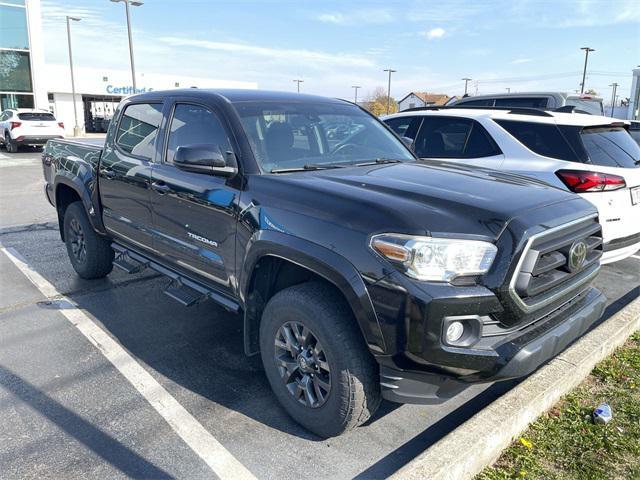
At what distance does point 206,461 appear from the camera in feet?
8.69

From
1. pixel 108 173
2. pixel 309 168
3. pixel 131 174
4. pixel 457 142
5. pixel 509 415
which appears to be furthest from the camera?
pixel 457 142

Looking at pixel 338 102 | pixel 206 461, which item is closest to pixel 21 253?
pixel 338 102

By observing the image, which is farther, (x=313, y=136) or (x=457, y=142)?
(x=457, y=142)

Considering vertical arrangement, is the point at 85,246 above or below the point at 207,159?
below

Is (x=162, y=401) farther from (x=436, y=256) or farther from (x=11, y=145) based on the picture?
(x=11, y=145)

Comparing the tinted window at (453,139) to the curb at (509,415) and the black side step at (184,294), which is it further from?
the black side step at (184,294)

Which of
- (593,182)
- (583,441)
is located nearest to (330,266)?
(583,441)

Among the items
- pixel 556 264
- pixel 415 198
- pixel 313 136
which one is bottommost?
pixel 556 264

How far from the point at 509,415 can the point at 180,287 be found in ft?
8.41

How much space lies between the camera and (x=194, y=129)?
372 centimetres

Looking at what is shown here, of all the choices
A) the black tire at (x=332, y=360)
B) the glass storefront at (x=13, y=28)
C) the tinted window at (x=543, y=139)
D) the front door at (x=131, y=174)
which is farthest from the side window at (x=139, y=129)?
the glass storefront at (x=13, y=28)

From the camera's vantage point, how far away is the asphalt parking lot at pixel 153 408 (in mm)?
2646

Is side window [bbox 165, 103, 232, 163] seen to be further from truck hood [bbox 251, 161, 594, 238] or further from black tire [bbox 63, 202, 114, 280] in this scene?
black tire [bbox 63, 202, 114, 280]

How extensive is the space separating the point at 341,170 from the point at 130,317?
2.51 metres
